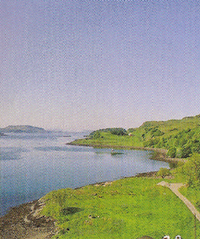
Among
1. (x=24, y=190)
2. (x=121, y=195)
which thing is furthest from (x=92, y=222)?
(x=24, y=190)

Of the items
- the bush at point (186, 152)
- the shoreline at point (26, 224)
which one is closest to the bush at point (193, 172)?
the shoreline at point (26, 224)

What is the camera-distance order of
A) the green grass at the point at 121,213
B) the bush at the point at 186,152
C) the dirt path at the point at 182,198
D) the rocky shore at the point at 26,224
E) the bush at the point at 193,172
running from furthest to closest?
the bush at the point at 186,152 < the bush at the point at 193,172 < the dirt path at the point at 182,198 < the rocky shore at the point at 26,224 < the green grass at the point at 121,213

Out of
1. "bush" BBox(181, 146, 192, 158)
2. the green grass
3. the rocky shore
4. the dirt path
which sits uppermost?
"bush" BBox(181, 146, 192, 158)

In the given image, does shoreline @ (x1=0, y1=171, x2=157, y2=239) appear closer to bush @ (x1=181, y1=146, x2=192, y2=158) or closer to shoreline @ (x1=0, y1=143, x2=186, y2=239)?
shoreline @ (x1=0, y1=143, x2=186, y2=239)

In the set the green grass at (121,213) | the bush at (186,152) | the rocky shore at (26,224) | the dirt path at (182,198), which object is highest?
the bush at (186,152)

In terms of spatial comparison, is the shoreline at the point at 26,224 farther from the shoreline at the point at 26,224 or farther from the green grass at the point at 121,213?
the green grass at the point at 121,213

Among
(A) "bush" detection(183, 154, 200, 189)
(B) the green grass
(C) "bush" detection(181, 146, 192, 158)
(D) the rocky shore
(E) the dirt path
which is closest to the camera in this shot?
(B) the green grass

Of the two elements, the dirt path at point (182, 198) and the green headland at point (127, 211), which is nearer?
the green headland at point (127, 211)

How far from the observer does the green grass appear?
30.5 meters

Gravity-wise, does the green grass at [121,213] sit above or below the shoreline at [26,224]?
above

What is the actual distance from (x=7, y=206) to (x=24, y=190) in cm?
1173

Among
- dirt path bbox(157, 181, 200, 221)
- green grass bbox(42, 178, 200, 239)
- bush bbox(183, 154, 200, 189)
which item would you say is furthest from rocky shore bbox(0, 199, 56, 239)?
bush bbox(183, 154, 200, 189)

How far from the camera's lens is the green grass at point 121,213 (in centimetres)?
3053

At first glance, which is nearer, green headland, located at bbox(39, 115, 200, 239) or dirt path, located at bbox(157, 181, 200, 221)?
green headland, located at bbox(39, 115, 200, 239)
